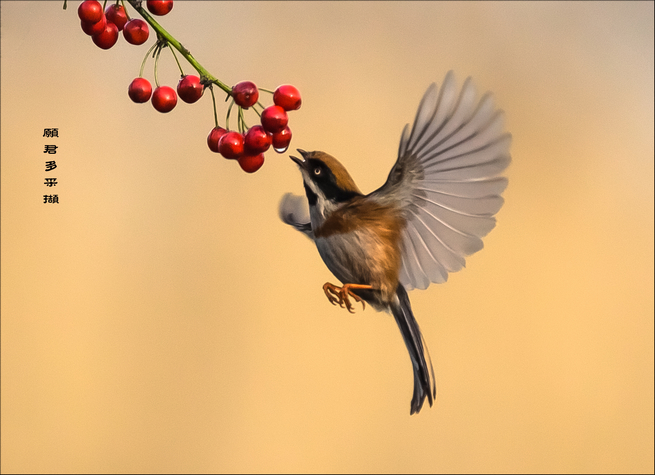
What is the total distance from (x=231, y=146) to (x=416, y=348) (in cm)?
15

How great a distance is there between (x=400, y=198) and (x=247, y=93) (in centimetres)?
11

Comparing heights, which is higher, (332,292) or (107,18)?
(107,18)

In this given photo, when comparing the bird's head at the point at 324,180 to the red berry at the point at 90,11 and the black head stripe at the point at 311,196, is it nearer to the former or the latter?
the black head stripe at the point at 311,196

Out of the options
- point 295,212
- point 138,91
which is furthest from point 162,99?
point 295,212

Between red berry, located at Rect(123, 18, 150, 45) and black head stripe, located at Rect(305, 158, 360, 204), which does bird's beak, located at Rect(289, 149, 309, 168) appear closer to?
black head stripe, located at Rect(305, 158, 360, 204)

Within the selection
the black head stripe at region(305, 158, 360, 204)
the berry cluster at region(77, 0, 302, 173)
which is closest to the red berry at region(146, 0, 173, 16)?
the berry cluster at region(77, 0, 302, 173)

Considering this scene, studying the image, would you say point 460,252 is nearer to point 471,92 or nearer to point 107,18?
point 471,92

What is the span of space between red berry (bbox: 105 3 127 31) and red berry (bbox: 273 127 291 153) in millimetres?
118

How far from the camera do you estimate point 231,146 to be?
11.2 inches

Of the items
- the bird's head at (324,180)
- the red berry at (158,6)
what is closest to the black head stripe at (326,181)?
the bird's head at (324,180)

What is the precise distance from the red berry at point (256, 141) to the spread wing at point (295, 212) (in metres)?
0.07

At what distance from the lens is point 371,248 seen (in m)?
0.32

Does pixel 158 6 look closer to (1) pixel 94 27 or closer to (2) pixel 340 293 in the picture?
(1) pixel 94 27

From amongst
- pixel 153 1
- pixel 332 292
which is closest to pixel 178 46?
pixel 153 1
